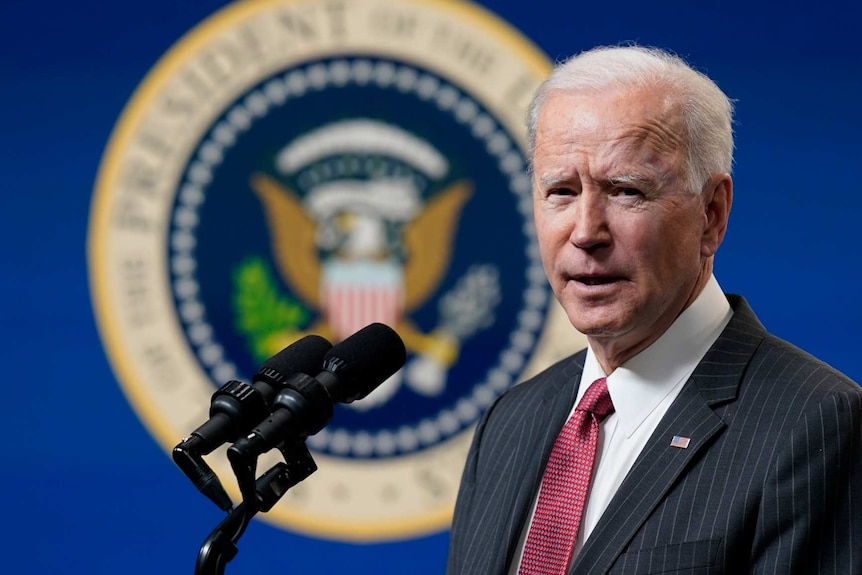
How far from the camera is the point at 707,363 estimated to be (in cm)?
140

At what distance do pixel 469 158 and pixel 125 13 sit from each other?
3.05 feet

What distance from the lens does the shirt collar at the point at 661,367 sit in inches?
56.1

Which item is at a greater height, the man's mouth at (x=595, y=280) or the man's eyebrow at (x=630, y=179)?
the man's eyebrow at (x=630, y=179)

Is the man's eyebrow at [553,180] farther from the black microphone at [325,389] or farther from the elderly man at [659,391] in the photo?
the black microphone at [325,389]

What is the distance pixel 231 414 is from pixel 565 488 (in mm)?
502

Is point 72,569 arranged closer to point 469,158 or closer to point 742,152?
point 469,158

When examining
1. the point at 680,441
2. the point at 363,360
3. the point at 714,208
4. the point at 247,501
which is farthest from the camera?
the point at 714,208

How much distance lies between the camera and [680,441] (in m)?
1.33

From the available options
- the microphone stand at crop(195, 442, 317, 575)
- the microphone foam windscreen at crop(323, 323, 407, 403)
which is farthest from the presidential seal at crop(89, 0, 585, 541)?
the microphone stand at crop(195, 442, 317, 575)

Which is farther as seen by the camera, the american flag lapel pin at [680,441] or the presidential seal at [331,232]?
the presidential seal at [331,232]

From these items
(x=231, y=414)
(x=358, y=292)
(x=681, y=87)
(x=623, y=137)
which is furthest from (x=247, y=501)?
(x=358, y=292)

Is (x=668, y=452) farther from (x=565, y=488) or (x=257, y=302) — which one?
(x=257, y=302)

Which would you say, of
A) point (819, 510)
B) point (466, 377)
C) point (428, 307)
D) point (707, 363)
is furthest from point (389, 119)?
point (819, 510)

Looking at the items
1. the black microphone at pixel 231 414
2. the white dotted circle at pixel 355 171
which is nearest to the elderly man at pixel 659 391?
the black microphone at pixel 231 414
